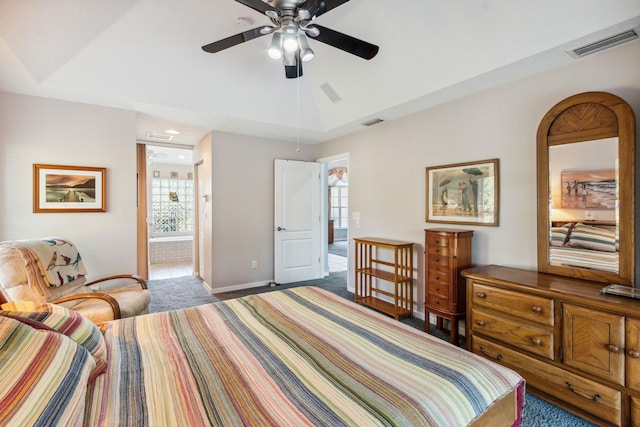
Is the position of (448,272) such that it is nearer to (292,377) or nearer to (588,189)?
(588,189)

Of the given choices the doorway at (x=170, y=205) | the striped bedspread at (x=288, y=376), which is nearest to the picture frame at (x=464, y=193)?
the striped bedspread at (x=288, y=376)

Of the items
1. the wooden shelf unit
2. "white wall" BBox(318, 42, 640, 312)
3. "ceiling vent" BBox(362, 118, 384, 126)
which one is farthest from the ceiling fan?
the wooden shelf unit

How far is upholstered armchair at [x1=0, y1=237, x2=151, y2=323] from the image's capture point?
7.59 ft

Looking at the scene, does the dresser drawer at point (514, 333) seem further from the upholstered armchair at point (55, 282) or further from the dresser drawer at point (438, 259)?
the upholstered armchair at point (55, 282)

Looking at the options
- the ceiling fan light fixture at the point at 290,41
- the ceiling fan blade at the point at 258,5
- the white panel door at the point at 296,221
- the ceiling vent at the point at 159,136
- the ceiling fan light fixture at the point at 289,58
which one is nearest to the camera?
the ceiling fan blade at the point at 258,5

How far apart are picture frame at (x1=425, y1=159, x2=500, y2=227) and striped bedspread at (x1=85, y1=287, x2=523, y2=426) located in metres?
1.79

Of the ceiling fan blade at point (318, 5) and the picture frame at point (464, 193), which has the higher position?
the ceiling fan blade at point (318, 5)

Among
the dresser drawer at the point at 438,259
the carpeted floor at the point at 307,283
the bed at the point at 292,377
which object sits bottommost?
the carpeted floor at the point at 307,283

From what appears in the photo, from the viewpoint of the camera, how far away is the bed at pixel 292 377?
0.99 metres

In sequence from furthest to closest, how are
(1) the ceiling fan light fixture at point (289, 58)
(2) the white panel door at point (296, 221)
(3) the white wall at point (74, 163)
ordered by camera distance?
(2) the white panel door at point (296, 221)
(3) the white wall at point (74, 163)
(1) the ceiling fan light fixture at point (289, 58)

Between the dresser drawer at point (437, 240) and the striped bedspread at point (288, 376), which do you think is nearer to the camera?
the striped bedspread at point (288, 376)

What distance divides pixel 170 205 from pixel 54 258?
6266 millimetres

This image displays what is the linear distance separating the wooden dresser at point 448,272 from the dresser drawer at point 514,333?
0.37 m

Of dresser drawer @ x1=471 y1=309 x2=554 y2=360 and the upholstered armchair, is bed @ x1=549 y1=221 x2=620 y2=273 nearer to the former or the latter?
dresser drawer @ x1=471 y1=309 x2=554 y2=360
